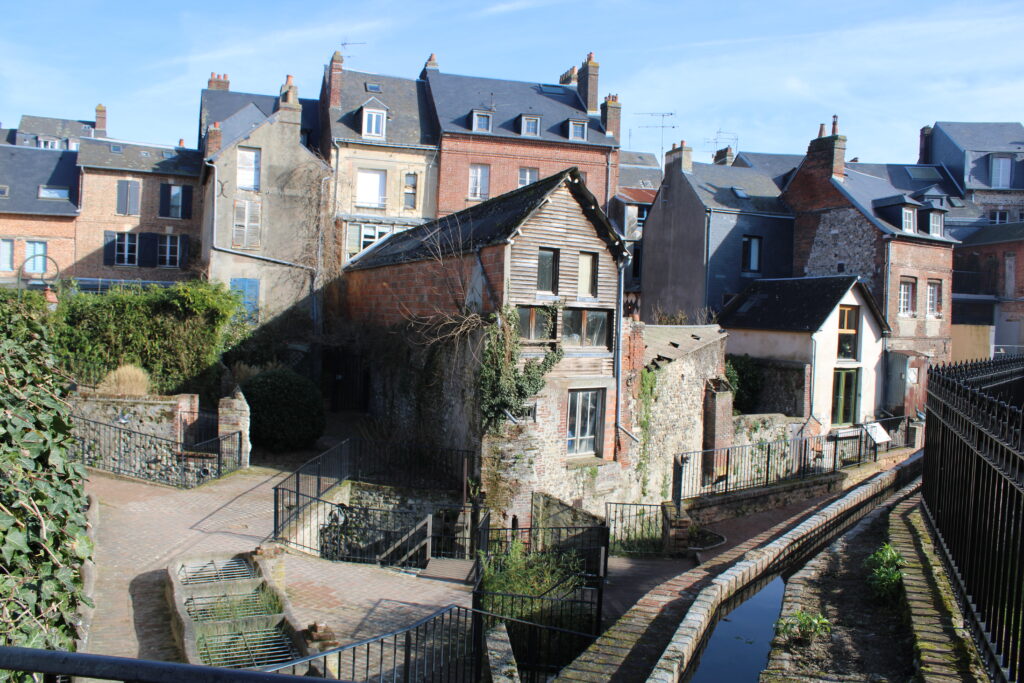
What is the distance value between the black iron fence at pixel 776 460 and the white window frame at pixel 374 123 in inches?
742

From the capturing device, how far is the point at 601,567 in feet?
37.6

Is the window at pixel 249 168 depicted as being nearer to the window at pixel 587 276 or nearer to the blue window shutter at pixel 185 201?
the blue window shutter at pixel 185 201

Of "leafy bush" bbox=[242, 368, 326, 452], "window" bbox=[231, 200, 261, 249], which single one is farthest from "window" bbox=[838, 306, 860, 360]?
"window" bbox=[231, 200, 261, 249]

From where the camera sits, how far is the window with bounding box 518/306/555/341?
15078 mm

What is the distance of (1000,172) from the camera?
136 ft

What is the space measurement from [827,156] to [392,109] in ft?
59.3

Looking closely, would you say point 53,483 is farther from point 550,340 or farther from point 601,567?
point 550,340

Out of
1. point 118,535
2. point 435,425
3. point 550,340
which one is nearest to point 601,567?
point 550,340

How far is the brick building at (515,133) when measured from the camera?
102 ft

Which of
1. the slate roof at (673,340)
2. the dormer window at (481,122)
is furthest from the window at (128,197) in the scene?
the slate roof at (673,340)

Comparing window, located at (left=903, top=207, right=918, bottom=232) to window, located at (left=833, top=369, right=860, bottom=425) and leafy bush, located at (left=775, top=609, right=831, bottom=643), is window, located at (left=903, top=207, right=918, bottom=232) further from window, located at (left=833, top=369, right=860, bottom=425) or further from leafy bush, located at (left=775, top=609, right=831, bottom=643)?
leafy bush, located at (left=775, top=609, right=831, bottom=643)

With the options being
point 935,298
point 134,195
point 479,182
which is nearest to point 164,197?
point 134,195

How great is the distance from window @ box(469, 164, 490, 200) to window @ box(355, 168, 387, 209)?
377 centimetres

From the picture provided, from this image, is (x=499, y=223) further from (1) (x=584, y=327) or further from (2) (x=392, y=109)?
(2) (x=392, y=109)
